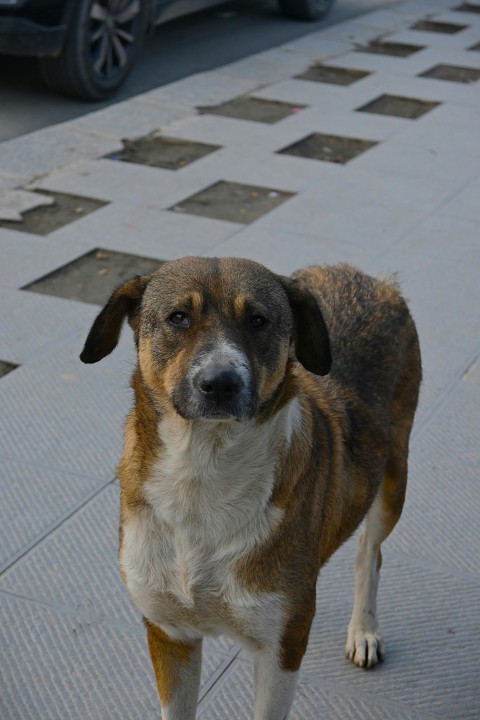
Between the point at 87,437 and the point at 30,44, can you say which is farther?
the point at 30,44

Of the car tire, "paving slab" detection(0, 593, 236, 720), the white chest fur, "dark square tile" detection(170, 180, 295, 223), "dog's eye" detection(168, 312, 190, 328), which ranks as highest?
"dog's eye" detection(168, 312, 190, 328)

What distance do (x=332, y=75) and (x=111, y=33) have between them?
2.42 metres

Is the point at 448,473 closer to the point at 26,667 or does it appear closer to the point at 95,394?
the point at 95,394

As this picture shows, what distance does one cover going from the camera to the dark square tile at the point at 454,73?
1113 centimetres

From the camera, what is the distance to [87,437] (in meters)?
4.95

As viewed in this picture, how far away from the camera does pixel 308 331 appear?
319 cm

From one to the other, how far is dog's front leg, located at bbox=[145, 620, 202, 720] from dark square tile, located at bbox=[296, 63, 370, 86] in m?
8.24

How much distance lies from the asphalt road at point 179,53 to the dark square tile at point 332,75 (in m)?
0.95

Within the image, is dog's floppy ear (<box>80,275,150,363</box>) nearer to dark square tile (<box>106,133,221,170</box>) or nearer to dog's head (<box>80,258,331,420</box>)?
dog's head (<box>80,258,331,420</box>)

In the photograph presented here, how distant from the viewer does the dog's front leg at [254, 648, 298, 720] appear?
9.91ft

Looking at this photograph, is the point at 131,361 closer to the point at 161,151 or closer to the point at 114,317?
the point at 114,317

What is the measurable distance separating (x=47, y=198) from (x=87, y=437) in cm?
296

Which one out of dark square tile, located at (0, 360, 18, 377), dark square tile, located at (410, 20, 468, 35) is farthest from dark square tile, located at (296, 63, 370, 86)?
dark square tile, located at (0, 360, 18, 377)

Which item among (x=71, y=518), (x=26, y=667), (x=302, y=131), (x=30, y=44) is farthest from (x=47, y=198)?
(x=26, y=667)
